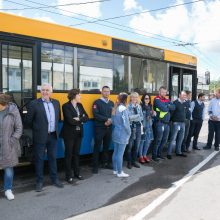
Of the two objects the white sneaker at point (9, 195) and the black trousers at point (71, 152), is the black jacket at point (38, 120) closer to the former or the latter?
the black trousers at point (71, 152)

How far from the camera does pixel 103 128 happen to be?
24.6 ft

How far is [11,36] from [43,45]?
2.39 ft

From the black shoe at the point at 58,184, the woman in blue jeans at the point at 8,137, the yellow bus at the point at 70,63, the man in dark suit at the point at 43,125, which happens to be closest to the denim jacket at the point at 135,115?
the yellow bus at the point at 70,63

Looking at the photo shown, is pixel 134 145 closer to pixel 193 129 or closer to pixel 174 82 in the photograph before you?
pixel 193 129

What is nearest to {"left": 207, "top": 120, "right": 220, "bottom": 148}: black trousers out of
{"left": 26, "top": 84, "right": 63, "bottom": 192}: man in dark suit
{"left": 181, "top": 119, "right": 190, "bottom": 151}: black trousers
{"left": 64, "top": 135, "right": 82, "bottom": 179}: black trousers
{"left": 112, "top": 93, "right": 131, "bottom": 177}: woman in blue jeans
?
{"left": 181, "top": 119, "right": 190, "bottom": 151}: black trousers

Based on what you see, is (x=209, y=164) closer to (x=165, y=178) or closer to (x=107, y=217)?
(x=165, y=178)

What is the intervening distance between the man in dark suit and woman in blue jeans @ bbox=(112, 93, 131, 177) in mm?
1417

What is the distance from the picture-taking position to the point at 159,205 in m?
5.43

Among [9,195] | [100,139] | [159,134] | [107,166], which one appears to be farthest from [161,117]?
[9,195]

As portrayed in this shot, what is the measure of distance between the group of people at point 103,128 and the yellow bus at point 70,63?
0.44 metres

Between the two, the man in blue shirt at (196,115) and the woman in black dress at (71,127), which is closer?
the woman in black dress at (71,127)

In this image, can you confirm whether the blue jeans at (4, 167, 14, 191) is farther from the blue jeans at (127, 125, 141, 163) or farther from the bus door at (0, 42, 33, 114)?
the blue jeans at (127, 125, 141, 163)

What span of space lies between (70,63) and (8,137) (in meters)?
2.40

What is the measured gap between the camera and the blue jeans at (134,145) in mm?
7910
